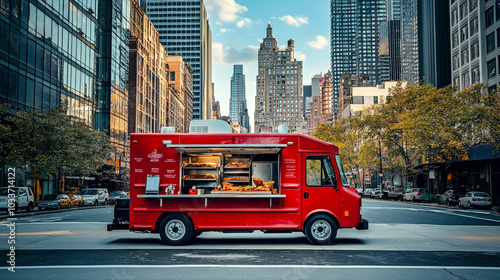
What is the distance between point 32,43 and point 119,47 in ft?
89.9

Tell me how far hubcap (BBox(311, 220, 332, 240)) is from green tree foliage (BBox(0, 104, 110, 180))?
2724cm

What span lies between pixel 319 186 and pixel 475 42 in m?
52.7

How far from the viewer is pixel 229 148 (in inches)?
568

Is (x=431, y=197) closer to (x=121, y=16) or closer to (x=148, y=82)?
(x=121, y=16)

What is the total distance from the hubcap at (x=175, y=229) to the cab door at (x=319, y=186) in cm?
356

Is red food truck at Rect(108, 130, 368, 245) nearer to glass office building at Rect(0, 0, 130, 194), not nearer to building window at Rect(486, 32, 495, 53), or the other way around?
glass office building at Rect(0, 0, 130, 194)

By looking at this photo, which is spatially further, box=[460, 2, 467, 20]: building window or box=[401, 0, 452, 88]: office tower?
box=[401, 0, 452, 88]: office tower

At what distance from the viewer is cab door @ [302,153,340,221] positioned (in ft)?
46.4

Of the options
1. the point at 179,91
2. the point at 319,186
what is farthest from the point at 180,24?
the point at 319,186

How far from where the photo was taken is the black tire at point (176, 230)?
13977 millimetres

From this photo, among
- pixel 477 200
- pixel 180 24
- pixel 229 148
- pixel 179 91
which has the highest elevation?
pixel 180 24

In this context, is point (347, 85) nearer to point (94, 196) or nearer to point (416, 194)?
point (416, 194)

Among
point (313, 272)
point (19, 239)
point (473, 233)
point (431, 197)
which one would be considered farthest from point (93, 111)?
point (313, 272)

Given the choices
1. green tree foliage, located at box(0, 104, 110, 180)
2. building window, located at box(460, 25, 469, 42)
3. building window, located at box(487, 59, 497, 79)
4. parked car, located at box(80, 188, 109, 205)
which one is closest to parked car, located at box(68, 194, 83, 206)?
parked car, located at box(80, 188, 109, 205)
